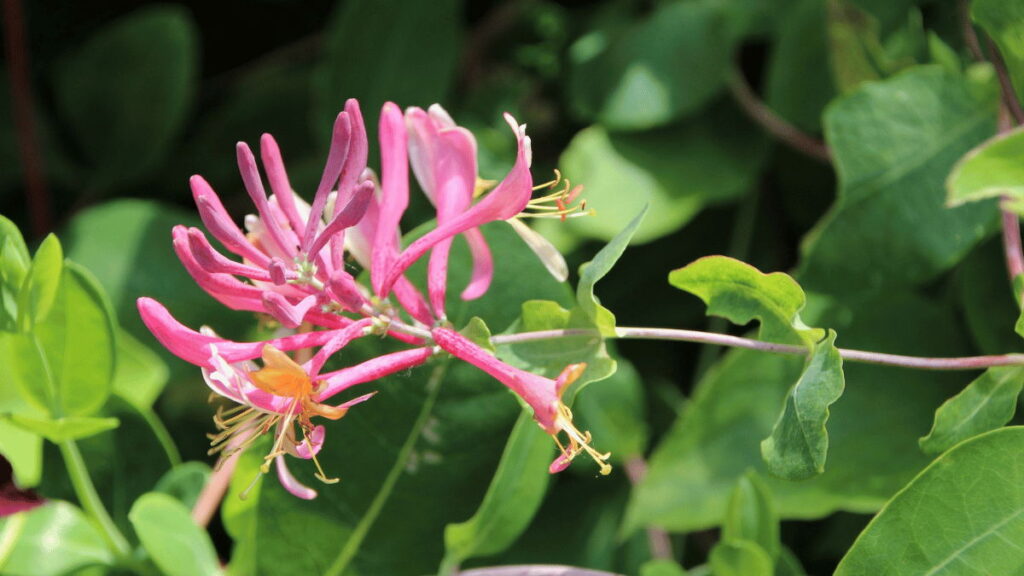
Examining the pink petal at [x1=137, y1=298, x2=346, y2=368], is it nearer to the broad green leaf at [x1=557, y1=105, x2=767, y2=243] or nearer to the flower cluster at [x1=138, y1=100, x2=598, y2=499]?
the flower cluster at [x1=138, y1=100, x2=598, y2=499]

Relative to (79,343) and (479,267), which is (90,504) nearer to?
(79,343)

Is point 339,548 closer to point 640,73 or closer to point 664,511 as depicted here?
point 664,511

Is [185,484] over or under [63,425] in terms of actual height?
under

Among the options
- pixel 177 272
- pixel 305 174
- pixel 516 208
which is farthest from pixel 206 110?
pixel 516 208

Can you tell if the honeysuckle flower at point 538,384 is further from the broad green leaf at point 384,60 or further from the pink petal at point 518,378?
the broad green leaf at point 384,60

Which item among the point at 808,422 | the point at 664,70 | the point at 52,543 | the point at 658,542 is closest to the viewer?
the point at 808,422

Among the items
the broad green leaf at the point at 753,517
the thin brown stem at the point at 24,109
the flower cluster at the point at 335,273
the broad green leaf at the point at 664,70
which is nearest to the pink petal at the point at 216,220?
the flower cluster at the point at 335,273

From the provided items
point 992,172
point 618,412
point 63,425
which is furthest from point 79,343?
point 992,172

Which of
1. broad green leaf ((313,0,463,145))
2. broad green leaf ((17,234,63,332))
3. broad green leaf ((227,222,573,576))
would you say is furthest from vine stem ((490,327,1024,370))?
broad green leaf ((313,0,463,145))
